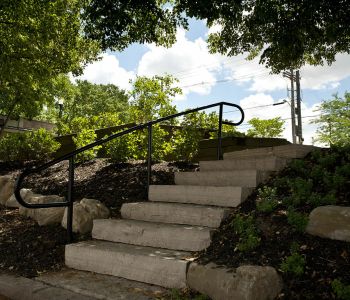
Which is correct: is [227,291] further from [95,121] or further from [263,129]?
[263,129]

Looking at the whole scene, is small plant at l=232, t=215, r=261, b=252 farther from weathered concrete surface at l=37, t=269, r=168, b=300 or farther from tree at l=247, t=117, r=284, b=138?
tree at l=247, t=117, r=284, b=138

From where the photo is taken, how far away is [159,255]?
133 inches

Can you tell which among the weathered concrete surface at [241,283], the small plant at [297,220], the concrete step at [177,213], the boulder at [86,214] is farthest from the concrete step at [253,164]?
the weathered concrete surface at [241,283]

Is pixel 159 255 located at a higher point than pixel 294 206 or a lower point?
lower

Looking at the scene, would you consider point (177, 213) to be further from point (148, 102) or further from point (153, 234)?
point (148, 102)

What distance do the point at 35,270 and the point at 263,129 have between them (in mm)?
29065

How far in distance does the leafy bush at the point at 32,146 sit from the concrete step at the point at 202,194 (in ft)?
19.3

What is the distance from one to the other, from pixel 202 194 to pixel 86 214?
1500 millimetres

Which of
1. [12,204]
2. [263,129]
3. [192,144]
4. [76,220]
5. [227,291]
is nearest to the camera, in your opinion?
[227,291]

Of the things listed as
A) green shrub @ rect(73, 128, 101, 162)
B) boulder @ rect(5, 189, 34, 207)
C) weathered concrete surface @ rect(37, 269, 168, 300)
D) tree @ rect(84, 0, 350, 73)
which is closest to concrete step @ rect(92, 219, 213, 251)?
weathered concrete surface @ rect(37, 269, 168, 300)

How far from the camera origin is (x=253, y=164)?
4.80 metres

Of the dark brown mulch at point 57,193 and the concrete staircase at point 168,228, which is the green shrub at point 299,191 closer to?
the concrete staircase at point 168,228

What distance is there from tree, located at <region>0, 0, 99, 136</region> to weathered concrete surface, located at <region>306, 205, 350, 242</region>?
18.5 feet

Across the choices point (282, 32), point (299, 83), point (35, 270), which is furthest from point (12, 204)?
point (299, 83)
